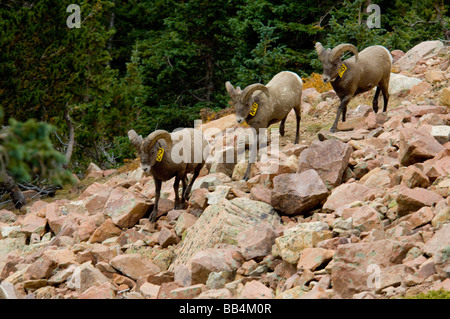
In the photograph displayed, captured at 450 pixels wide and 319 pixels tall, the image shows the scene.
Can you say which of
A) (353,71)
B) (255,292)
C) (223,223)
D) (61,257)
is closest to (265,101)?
(353,71)

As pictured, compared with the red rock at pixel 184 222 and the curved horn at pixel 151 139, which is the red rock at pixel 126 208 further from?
the curved horn at pixel 151 139

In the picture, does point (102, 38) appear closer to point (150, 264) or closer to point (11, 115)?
point (11, 115)

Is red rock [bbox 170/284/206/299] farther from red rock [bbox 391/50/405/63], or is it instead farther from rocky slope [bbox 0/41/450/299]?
red rock [bbox 391/50/405/63]

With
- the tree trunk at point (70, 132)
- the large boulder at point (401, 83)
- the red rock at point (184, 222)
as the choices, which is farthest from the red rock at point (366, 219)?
the tree trunk at point (70, 132)

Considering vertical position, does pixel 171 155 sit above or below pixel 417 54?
below

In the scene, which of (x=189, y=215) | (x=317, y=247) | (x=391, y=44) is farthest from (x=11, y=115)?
(x=391, y=44)

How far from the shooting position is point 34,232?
10.9m

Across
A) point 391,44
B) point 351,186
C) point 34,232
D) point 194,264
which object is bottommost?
point 34,232

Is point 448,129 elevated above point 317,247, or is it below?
above

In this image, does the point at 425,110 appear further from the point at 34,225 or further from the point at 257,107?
the point at 34,225

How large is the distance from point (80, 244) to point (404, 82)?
29.3ft

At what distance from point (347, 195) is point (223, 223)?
1.87 metres

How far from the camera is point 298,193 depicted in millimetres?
8602

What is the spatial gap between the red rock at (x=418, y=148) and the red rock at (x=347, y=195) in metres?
0.79
